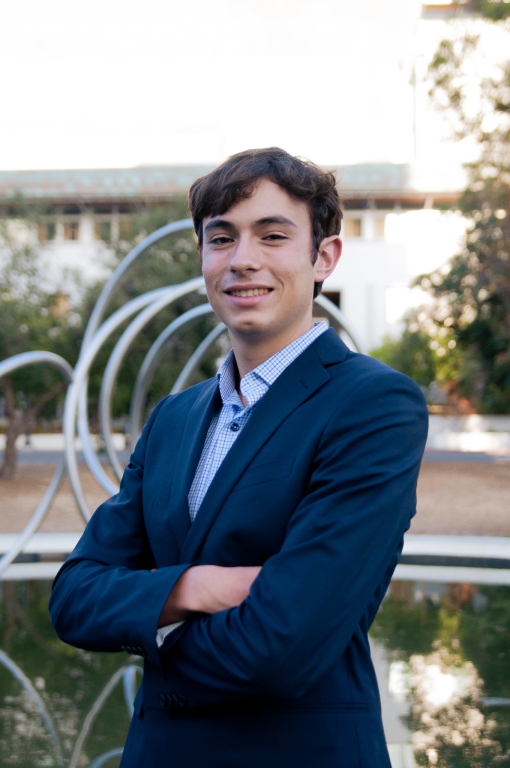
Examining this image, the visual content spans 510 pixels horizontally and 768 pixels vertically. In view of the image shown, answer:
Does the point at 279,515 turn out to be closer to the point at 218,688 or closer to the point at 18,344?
the point at 218,688

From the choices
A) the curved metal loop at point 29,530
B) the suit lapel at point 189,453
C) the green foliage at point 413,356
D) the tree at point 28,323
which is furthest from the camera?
the green foliage at point 413,356

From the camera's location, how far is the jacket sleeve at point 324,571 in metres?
1.52

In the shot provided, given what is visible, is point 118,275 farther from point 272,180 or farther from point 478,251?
point 478,251

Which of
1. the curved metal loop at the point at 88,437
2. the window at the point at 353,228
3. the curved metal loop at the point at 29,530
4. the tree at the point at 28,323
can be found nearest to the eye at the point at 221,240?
the curved metal loop at the point at 29,530

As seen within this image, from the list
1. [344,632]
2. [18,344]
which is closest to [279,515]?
[344,632]

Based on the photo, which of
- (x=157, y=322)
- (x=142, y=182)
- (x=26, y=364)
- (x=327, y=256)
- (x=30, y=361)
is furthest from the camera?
(x=142, y=182)

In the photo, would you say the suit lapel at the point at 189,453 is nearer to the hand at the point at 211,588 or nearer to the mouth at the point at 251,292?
the hand at the point at 211,588

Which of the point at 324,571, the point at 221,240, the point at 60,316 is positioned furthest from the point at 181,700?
the point at 60,316

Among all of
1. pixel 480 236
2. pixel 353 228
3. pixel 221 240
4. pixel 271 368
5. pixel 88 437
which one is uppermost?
pixel 221 240

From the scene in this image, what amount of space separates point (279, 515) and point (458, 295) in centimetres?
1976

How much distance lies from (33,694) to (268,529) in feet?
12.2

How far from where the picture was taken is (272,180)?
1838 mm

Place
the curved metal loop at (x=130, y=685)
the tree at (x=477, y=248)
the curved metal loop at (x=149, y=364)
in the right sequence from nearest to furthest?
the curved metal loop at (x=130, y=685) < the curved metal loop at (x=149, y=364) < the tree at (x=477, y=248)

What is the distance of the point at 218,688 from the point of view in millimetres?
1584
